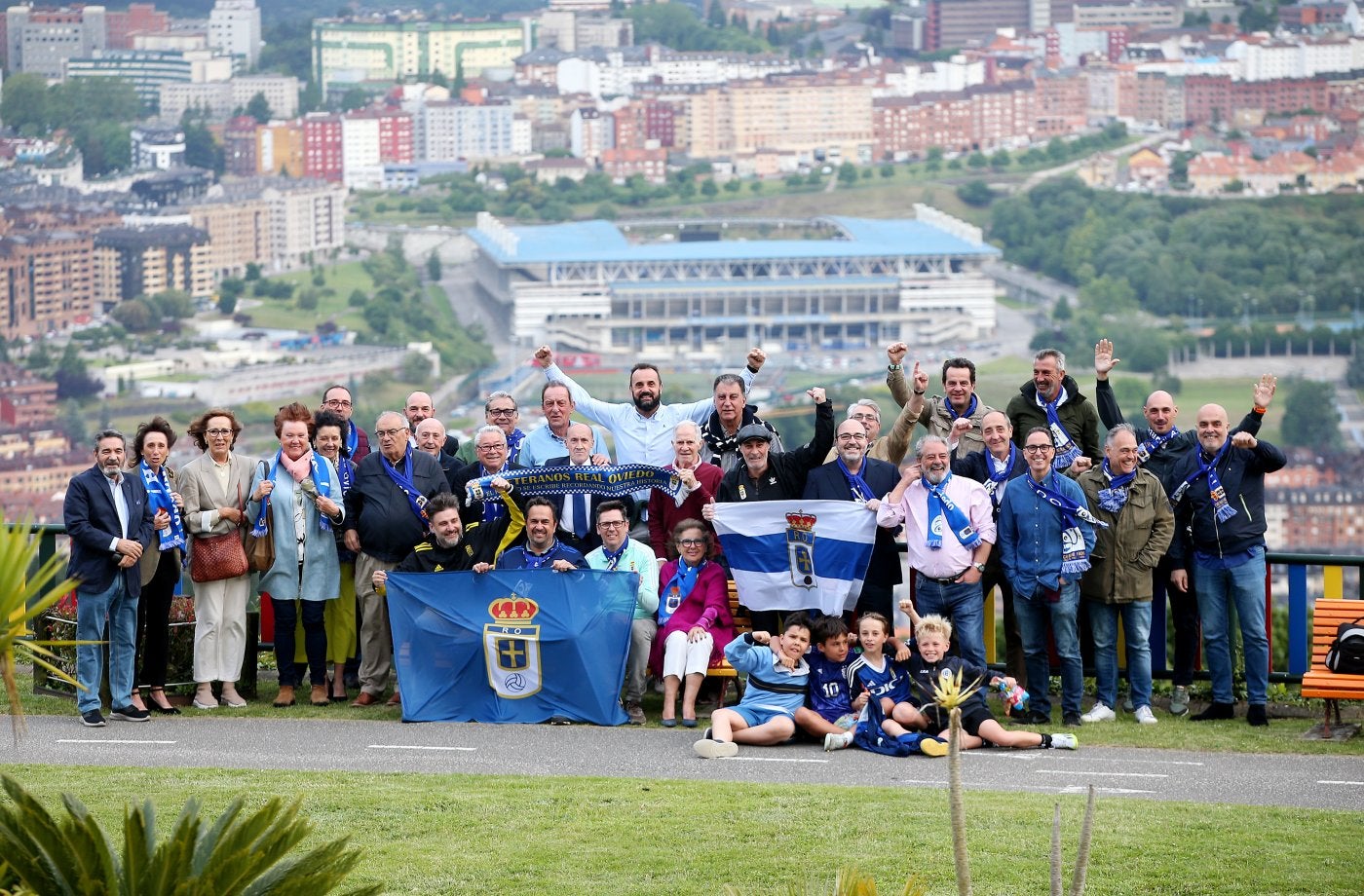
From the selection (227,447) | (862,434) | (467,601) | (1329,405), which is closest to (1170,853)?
(862,434)

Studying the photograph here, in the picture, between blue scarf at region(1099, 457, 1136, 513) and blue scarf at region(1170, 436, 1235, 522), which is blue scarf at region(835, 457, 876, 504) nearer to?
blue scarf at region(1099, 457, 1136, 513)

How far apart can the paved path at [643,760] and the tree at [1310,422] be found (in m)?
109

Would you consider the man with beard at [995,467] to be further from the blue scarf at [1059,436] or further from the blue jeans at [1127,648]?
the blue jeans at [1127,648]

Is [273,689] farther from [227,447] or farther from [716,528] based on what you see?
[716,528]

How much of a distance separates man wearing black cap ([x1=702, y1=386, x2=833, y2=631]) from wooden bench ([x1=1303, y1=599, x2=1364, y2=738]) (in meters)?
→ 2.19

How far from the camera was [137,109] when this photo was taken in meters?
178

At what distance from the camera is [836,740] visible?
7.72 m

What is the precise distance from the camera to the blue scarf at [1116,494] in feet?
27.7

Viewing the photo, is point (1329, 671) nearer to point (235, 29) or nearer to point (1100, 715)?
point (1100, 715)

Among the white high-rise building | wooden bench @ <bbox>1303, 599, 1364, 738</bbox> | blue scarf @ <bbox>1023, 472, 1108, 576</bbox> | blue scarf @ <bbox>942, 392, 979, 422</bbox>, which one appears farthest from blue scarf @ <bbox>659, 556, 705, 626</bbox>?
the white high-rise building

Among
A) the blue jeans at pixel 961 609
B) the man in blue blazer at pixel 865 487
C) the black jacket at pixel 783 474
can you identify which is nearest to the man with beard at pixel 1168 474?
the blue jeans at pixel 961 609

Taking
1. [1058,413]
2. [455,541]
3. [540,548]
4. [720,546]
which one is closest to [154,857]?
[540,548]

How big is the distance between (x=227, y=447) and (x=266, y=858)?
5.36 metres

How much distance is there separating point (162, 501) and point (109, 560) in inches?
15.6
